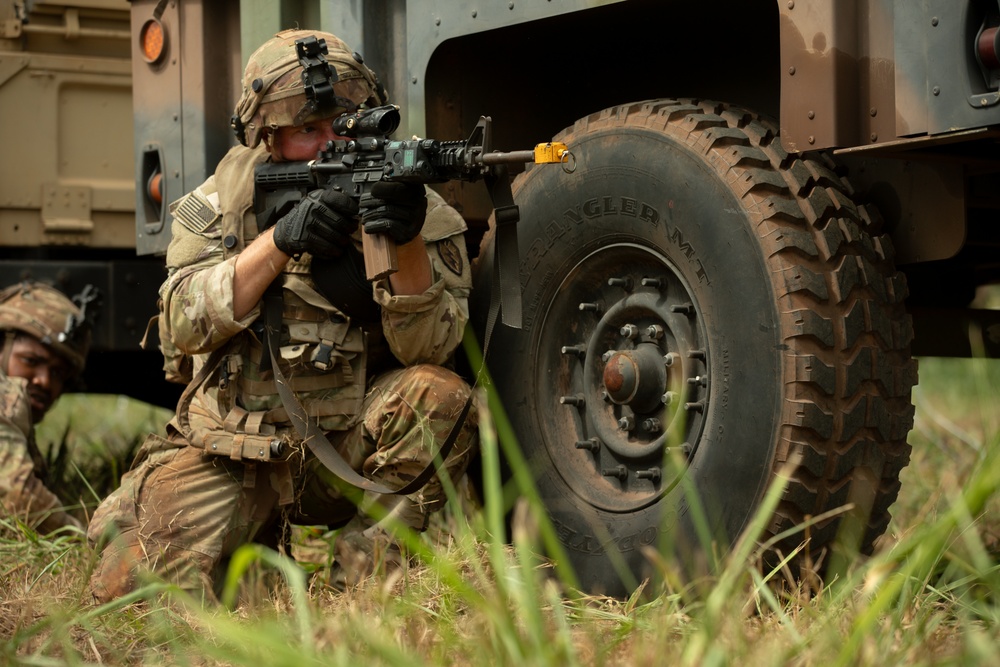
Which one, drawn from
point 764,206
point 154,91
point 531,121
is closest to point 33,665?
point 764,206

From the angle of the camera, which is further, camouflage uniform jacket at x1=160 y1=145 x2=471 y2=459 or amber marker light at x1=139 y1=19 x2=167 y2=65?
amber marker light at x1=139 y1=19 x2=167 y2=65

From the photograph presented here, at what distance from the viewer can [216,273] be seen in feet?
10.2

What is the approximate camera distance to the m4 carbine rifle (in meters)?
2.75

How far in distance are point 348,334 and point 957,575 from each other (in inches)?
56.8

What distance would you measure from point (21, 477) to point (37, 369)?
2.42 feet

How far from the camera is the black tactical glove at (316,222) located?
3002mm

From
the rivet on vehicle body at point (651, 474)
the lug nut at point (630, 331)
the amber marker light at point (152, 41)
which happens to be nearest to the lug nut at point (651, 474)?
the rivet on vehicle body at point (651, 474)

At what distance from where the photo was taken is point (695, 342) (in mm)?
2738

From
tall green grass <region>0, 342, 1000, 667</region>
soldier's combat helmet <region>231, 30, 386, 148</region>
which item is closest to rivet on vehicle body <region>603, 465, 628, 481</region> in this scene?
tall green grass <region>0, 342, 1000, 667</region>

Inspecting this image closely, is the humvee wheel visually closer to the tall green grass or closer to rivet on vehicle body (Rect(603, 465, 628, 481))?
rivet on vehicle body (Rect(603, 465, 628, 481))

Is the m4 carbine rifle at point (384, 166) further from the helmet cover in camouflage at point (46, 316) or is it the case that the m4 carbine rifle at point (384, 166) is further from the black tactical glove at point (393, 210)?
the helmet cover in camouflage at point (46, 316)

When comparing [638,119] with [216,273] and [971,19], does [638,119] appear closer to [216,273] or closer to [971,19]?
[971,19]

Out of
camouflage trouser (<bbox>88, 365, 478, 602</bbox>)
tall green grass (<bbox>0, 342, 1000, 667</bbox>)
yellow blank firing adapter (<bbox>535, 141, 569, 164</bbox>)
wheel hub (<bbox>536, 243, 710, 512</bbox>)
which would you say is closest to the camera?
tall green grass (<bbox>0, 342, 1000, 667</bbox>)

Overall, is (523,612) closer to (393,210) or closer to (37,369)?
(393,210)
